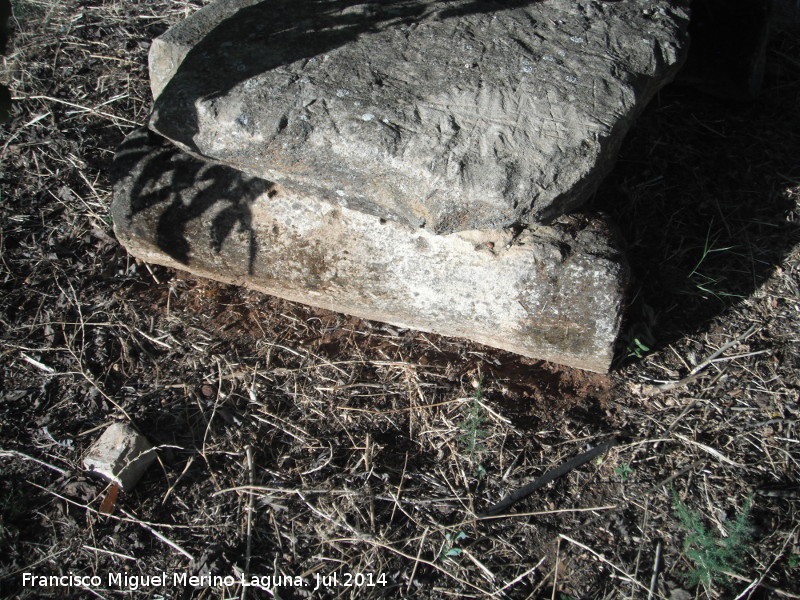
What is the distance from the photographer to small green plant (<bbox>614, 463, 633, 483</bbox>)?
84.9 inches

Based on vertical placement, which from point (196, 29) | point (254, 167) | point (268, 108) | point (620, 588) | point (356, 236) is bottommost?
point (620, 588)

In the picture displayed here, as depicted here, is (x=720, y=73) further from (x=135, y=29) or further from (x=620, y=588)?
(x=135, y=29)

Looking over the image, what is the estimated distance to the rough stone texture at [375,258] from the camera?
2092 mm

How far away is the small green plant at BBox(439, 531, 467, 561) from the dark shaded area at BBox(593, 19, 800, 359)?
3.08 feet

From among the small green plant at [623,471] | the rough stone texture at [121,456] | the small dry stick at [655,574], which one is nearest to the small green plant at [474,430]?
the small green plant at [623,471]

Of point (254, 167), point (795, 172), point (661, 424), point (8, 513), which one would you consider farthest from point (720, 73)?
point (8, 513)

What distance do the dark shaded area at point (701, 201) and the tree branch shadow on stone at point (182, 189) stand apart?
128 cm

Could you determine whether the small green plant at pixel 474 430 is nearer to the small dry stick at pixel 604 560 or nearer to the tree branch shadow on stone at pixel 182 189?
the small dry stick at pixel 604 560

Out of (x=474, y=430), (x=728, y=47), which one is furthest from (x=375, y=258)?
(x=728, y=47)

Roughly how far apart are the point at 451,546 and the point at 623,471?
2.11ft

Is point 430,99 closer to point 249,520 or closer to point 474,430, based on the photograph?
point 474,430

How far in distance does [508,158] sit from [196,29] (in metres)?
1.31

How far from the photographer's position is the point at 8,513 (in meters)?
A: 2.07

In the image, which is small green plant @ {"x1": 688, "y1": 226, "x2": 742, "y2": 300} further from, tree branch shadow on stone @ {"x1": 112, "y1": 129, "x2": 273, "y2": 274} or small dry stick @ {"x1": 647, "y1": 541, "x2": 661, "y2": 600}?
tree branch shadow on stone @ {"x1": 112, "y1": 129, "x2": 273, "y2": 274}
